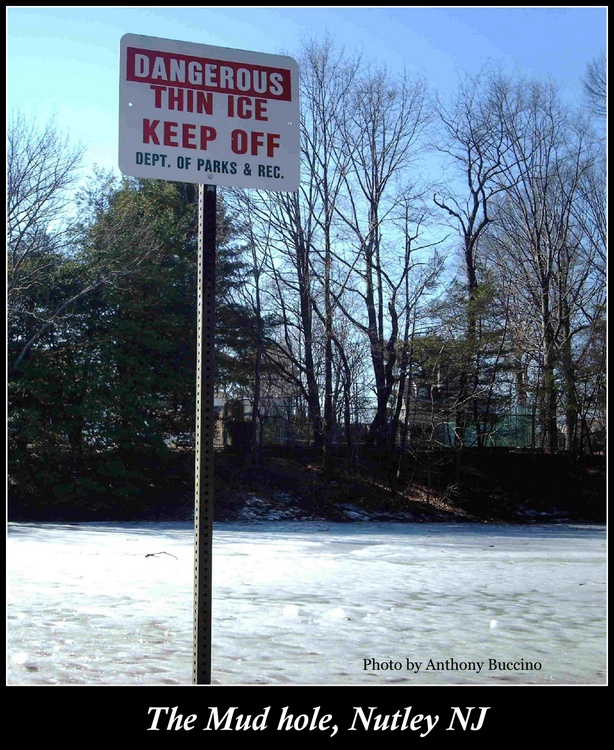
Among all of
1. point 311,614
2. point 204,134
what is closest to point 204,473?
point 204,134

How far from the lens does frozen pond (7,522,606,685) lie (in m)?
5.18

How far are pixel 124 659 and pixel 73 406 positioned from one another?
57.1 ft

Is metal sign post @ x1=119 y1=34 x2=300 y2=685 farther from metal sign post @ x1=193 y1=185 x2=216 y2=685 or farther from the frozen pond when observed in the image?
the frozen pond

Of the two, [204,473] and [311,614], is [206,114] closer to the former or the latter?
[204,473]

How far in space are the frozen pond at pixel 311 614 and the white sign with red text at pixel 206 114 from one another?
3.09 metres

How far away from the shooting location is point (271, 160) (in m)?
3.06

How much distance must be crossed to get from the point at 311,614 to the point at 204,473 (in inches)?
186

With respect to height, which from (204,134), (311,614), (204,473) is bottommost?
(311,614)

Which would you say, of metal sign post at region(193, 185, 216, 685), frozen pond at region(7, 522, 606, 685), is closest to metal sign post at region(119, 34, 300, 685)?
metal sign post at region(193, 185, 216, 685)

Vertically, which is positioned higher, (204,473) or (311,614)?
(204,473)

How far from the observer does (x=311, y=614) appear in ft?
23.9

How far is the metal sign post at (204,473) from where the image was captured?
2.86m

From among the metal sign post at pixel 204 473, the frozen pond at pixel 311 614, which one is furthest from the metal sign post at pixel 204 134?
the frozen pond at pixel 311 614

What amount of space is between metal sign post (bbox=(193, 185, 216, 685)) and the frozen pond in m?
2.07
